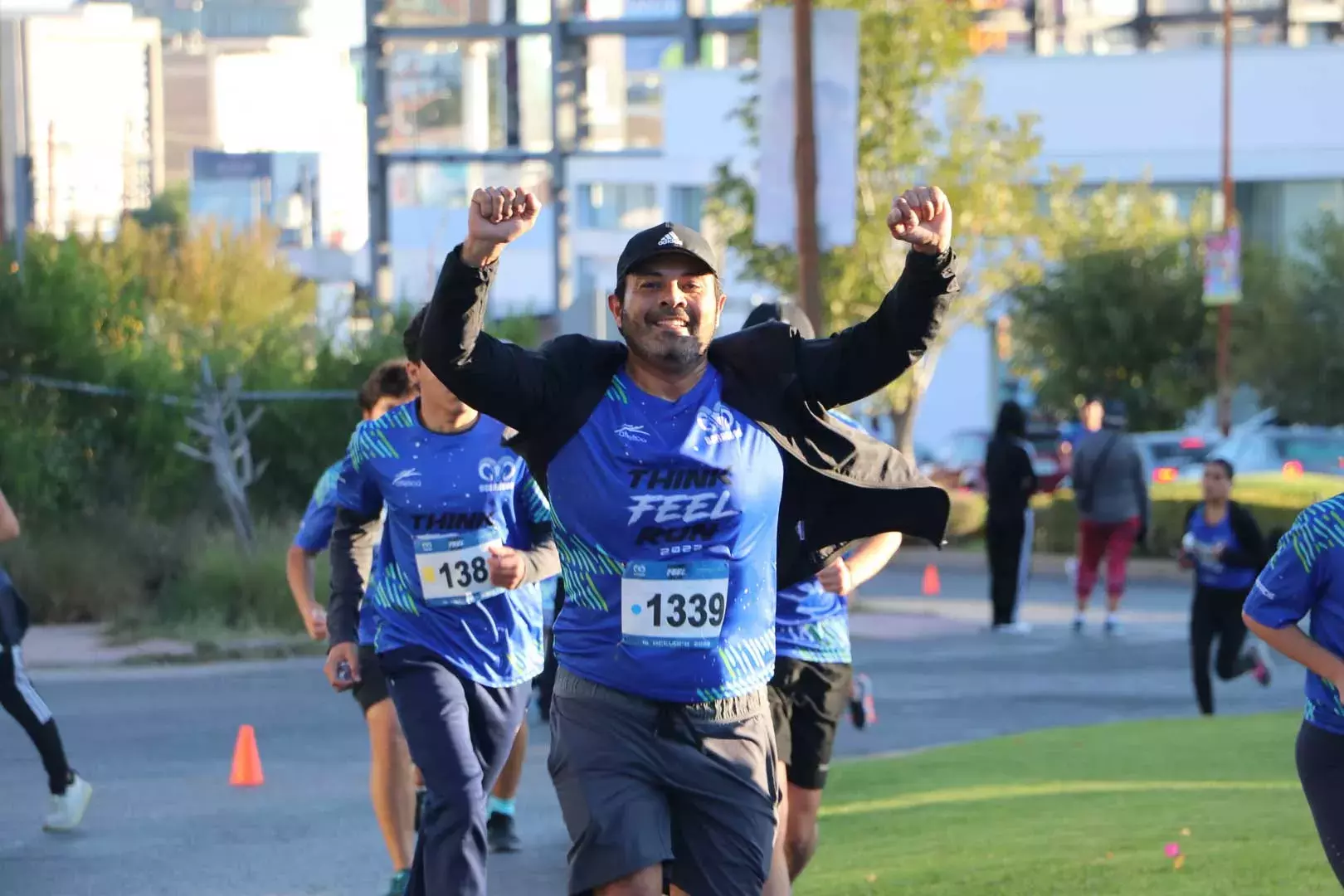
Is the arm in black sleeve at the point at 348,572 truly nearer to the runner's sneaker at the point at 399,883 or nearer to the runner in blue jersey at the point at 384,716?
the runner in blue jersey at the point at 384,716

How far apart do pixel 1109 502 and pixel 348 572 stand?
12.4 meters

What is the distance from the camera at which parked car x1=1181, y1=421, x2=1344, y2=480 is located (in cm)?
3275

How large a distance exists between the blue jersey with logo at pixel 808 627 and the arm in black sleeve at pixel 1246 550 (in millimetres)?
6259

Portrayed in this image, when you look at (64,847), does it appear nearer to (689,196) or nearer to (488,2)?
(488,2)

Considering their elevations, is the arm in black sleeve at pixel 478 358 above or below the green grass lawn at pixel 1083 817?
above

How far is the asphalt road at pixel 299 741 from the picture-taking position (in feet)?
29.0

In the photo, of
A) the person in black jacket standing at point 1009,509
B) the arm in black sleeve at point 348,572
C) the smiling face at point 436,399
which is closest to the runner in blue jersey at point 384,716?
the arm in black sleeve at point 348,572

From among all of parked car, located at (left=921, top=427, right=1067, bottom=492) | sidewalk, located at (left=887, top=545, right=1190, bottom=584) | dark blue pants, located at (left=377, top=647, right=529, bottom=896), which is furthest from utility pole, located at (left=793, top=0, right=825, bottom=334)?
parked car, located at (left=921, top=427, right=1067, bottom=492)

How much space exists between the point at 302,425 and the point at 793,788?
15.3 meters

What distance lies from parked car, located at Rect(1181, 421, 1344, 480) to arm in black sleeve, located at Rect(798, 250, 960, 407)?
92.9 ft

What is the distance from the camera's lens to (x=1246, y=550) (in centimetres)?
1291

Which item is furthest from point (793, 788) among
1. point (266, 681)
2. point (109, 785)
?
point (266, 681)

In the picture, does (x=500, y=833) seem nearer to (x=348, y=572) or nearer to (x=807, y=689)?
(x=348, y=572)

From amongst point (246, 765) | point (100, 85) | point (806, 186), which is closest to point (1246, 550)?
point (246, 765)
